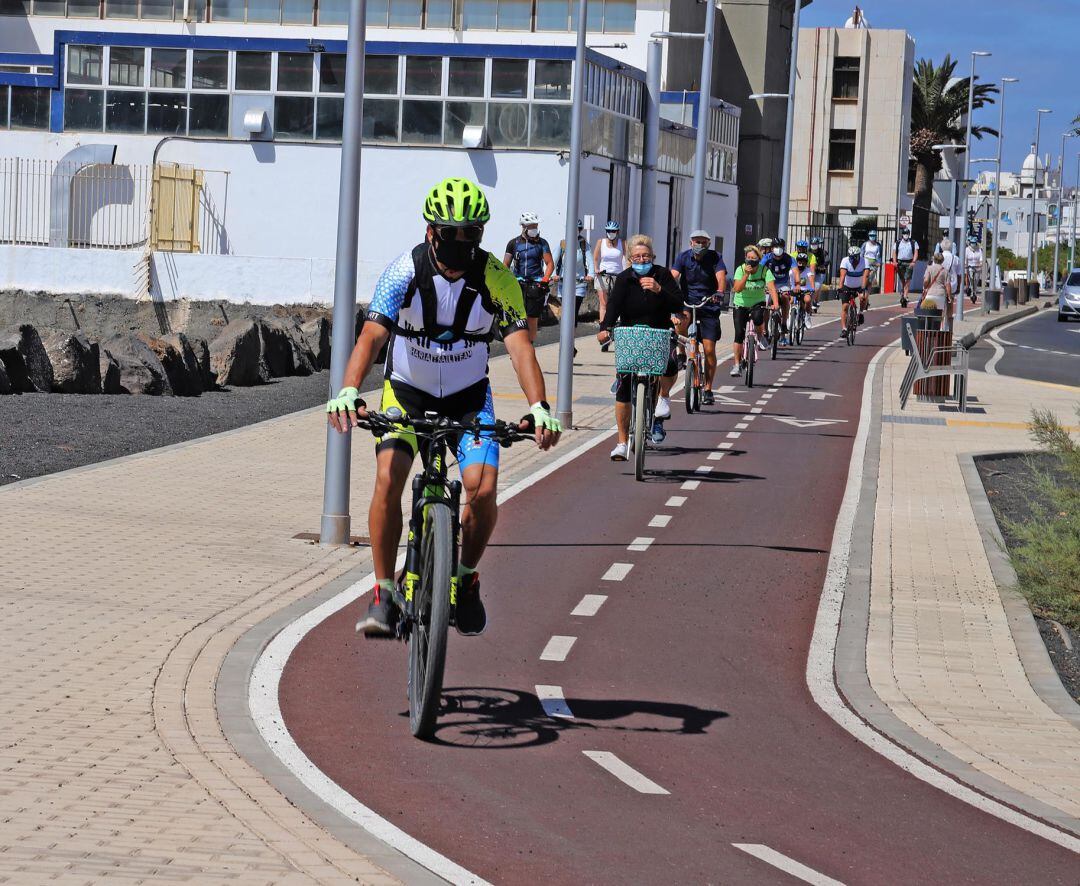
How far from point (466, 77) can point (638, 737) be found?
40615 mm

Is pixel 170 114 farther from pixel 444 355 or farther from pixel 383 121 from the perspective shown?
pixel 444 355

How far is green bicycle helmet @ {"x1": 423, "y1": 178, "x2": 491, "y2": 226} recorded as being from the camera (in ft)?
23.8

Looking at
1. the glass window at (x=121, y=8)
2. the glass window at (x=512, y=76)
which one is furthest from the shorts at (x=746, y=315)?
the glass window at (x=121, y=8)

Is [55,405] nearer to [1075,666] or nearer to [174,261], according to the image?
[1075,666]

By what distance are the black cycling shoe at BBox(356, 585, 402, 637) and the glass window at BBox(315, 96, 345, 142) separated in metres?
41.4

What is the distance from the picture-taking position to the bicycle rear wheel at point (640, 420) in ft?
50.6

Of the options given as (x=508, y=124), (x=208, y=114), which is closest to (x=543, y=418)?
(x=508, y=124)

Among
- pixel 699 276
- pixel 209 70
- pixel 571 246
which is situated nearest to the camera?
pixel 571 246

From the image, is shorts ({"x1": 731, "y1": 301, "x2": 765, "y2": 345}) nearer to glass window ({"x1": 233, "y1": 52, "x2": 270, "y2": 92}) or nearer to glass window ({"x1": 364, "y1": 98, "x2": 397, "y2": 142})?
glass window ({"x1": 364, "y1": 98, "x2": 397, "y2": 142})

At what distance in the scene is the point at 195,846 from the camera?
5.61 m

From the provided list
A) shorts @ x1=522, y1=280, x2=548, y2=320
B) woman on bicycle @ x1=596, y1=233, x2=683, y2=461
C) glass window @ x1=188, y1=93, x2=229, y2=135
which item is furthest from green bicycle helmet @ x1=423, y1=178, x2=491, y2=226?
glass window @ x1=188, y1=93, x2=229, y2=135

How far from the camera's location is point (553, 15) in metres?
62.9

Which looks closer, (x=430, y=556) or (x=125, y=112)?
(x=430, y=556)

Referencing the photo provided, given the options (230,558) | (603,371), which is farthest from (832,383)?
(230,558)
